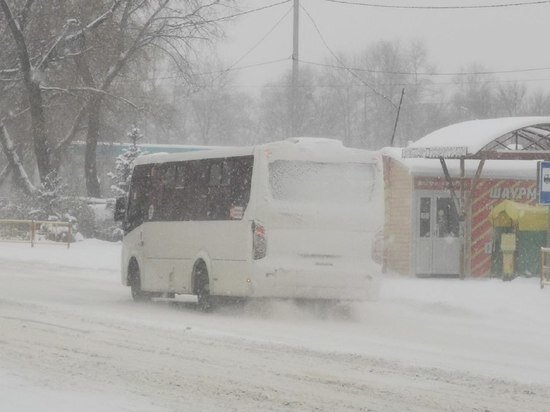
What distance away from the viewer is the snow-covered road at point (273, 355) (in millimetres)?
9906

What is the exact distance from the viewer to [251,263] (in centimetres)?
1794

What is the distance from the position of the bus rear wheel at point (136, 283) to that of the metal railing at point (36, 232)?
1868 centimetres

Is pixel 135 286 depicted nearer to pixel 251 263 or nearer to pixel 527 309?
pixel 251 263

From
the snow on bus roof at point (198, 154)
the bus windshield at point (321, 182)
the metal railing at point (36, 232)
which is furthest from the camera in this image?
the metal railing at point (36, 232)

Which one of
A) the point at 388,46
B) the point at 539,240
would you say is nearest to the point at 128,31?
the point at 539,240

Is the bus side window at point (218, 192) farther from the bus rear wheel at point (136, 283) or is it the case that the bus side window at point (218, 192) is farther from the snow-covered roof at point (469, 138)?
the snow-covered roof at point (469, 138)

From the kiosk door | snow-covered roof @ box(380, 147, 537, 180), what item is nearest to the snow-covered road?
the kiosk door

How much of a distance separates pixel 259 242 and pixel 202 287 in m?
1.76

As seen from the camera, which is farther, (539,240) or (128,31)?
(128,31)

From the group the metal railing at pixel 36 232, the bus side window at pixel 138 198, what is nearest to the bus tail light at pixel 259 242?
the bus side window at pixel 138 198

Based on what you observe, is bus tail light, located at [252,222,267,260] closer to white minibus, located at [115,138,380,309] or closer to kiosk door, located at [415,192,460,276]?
white minibus, located at [115,138,380,309]

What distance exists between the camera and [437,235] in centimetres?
2967

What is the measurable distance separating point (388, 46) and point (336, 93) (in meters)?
7.63

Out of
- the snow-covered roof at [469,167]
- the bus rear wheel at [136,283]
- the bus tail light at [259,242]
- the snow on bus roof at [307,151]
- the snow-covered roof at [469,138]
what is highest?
the snow-covered roof at [469,138]
